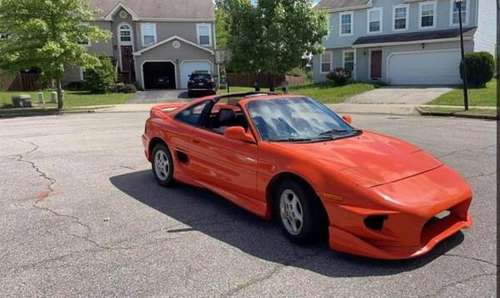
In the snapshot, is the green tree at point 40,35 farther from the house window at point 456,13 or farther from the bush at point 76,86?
the house window at point 456,13

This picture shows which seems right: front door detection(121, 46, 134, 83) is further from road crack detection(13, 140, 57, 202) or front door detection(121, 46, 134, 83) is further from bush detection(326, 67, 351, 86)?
road crack detection(13, 140, 57, 202)

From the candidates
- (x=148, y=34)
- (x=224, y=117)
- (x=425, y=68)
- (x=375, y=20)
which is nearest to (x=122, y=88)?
(x=148, y=34)

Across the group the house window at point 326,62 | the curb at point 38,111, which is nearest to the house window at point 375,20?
the house window at point 326,62

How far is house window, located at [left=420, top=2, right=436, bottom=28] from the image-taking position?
95.8ft

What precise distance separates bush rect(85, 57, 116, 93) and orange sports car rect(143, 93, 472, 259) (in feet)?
90.3

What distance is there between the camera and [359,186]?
3613 mm

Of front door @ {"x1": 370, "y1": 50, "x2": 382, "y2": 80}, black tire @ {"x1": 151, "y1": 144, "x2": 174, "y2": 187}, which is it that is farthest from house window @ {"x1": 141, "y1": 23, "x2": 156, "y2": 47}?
black tire @ {"x1": 151, "y1": 144, "x2": 174, "y2": 187}

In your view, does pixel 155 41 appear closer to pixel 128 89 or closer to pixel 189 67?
pixel 189 67

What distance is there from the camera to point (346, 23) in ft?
109

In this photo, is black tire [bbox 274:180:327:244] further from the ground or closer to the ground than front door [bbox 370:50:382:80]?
closer to the ground

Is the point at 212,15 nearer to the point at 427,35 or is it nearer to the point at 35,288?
the point at 427,35

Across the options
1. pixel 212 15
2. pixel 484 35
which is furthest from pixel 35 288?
pixel 212 15

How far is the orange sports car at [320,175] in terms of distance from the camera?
3533 millimetres

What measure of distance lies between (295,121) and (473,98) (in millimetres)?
18191
